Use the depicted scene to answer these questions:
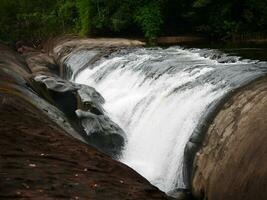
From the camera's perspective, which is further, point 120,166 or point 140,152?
point 140,152

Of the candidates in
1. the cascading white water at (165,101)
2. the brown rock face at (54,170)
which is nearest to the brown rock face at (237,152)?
the cascading white water at (165,101)

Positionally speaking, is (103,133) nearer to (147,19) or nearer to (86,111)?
(86,111)

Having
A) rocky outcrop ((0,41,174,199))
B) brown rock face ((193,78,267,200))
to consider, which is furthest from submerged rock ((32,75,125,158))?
brown rock face ((193,78,267,200))

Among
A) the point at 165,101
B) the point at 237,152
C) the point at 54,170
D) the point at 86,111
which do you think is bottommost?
the point at 86,111

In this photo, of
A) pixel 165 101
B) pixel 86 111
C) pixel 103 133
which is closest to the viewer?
pixel 165 101

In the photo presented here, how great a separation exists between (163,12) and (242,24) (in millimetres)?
6745

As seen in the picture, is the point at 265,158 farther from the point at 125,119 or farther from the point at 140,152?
the point at 125,119

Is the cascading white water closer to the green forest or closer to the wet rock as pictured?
the wet rock

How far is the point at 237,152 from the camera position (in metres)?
8.49

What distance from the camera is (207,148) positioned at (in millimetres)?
9758

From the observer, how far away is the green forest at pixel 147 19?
1319 inches

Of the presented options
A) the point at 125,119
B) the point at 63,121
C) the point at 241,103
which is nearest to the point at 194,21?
the point at 125,119

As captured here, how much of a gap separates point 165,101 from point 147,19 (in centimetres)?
2258

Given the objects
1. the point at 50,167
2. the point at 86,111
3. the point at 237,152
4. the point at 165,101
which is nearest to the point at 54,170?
the point at 50,167
